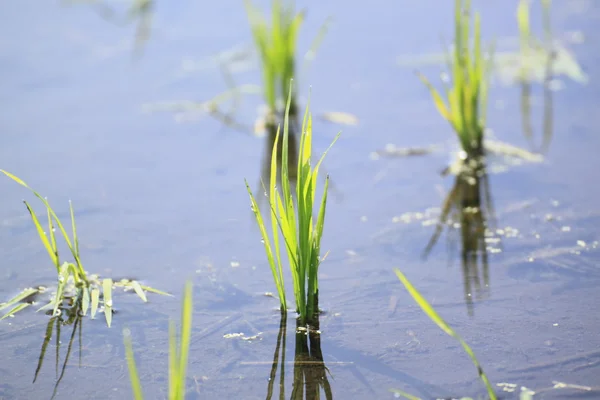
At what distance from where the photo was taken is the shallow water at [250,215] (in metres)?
2.32

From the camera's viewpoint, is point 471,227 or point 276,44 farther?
point 276,44

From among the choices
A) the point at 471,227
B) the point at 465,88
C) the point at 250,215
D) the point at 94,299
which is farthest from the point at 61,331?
the point at 465,88

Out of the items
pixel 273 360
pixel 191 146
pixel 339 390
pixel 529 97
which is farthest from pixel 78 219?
pixel 529 97

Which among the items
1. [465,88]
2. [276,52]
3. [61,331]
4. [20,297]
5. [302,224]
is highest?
[276,52]

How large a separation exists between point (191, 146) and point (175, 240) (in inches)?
36.9

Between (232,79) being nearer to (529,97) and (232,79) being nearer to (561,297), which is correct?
(529,97)

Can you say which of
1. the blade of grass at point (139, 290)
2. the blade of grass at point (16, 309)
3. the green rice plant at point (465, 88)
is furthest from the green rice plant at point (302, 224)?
the green rice plant at point (465, 88)

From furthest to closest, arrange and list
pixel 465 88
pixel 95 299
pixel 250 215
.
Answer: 1. pixel 465 88
2. pixel 250 215
3. pixel 95 299

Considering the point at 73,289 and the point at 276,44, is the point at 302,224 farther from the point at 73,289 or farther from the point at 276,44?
the point at 276,44

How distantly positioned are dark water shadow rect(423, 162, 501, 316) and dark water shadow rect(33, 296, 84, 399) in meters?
1.25

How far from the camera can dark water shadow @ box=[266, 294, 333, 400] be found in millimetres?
2209

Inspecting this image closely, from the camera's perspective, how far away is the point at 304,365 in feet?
7.62

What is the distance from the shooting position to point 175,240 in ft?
10.3

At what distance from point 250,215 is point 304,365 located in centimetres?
109
